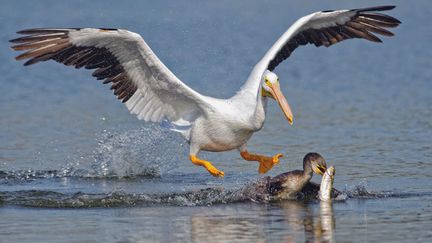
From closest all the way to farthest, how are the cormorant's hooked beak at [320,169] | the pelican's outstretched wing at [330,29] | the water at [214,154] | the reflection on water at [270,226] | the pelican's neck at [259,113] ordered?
the reflection on water at [270,226] → the water at [214,154] → the cormorant's hooked beak at [320,169] → the pelican's neck at [259,113] → the pelican's outstretched wing at [330,29]

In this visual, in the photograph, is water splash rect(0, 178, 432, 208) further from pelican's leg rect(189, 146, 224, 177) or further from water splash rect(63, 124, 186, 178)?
water splash rect(63, 124, 186, 178)

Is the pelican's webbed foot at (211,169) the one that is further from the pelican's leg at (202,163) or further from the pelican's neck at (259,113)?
the pelican's neck at (259,113)

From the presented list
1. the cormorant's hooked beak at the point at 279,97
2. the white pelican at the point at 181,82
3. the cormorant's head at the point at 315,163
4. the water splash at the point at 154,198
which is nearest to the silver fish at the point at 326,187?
the water splash at the point at 154,198

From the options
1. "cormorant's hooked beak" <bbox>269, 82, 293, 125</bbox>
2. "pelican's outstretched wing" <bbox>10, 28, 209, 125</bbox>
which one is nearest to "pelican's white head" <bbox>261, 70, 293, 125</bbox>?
"cormorant's hooked beak" <bbox>269, 82, 293, 125</bbox>

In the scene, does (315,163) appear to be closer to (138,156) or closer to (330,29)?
(330,29)

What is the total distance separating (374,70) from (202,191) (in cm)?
989

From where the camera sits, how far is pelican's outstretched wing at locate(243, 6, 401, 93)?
448 inches

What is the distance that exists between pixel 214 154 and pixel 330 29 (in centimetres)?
225

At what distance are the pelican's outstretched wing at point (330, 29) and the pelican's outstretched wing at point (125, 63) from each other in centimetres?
99

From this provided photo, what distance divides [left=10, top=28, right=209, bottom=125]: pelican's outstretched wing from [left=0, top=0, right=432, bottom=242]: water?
0.81 m

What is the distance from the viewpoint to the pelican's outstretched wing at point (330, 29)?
11.4 metres

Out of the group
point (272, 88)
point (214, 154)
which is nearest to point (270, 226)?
point (272, 88)

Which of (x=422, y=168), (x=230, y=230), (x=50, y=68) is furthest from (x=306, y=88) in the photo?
(x=230, y=230)

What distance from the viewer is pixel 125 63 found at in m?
10.8
